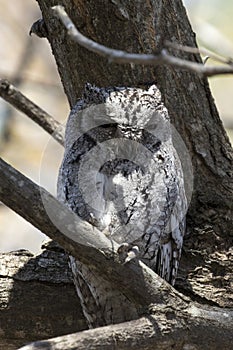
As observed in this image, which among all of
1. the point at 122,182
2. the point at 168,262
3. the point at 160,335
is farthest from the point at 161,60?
the point at 168,262

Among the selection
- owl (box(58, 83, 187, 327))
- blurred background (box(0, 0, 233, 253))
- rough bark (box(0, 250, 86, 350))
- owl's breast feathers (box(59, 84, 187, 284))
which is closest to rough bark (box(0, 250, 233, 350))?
rough bark (box(0, 250, 86, 350))

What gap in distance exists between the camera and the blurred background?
18.5 feet

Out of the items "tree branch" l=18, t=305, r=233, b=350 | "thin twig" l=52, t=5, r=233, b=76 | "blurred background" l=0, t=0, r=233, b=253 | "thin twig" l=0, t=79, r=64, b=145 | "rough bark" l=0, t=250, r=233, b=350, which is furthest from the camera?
"blurred background" l=0, t=0, r=233, b=253

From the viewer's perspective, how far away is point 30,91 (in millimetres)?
6559

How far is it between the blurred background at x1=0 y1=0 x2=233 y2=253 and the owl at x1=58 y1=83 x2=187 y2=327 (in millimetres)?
2382

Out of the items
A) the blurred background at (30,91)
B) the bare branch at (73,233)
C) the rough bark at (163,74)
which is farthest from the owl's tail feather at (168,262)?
the blurred background at (30,91)

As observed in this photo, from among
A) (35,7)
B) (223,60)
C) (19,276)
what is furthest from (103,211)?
(35,7)

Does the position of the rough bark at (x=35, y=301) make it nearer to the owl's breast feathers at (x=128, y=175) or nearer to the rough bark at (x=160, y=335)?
the owl's breast feathers at (x=128, y=175)

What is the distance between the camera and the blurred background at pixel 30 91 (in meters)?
5.62

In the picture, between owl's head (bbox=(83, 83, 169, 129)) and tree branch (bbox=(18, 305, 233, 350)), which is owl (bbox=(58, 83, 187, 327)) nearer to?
owl's head (bbox=(83, 83, 169, 129))

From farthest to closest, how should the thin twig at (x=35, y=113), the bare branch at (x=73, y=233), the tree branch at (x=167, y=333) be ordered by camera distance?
the thin twig at (x=35, y=113)
the tree branch at (x=167, y=333)
the bare branch at (x=73, y=233)

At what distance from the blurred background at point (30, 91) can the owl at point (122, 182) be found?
2.38 metres

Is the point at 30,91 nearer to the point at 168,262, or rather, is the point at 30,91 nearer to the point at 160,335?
the point at 168,262

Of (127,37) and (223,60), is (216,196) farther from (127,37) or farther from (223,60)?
(223,60)
